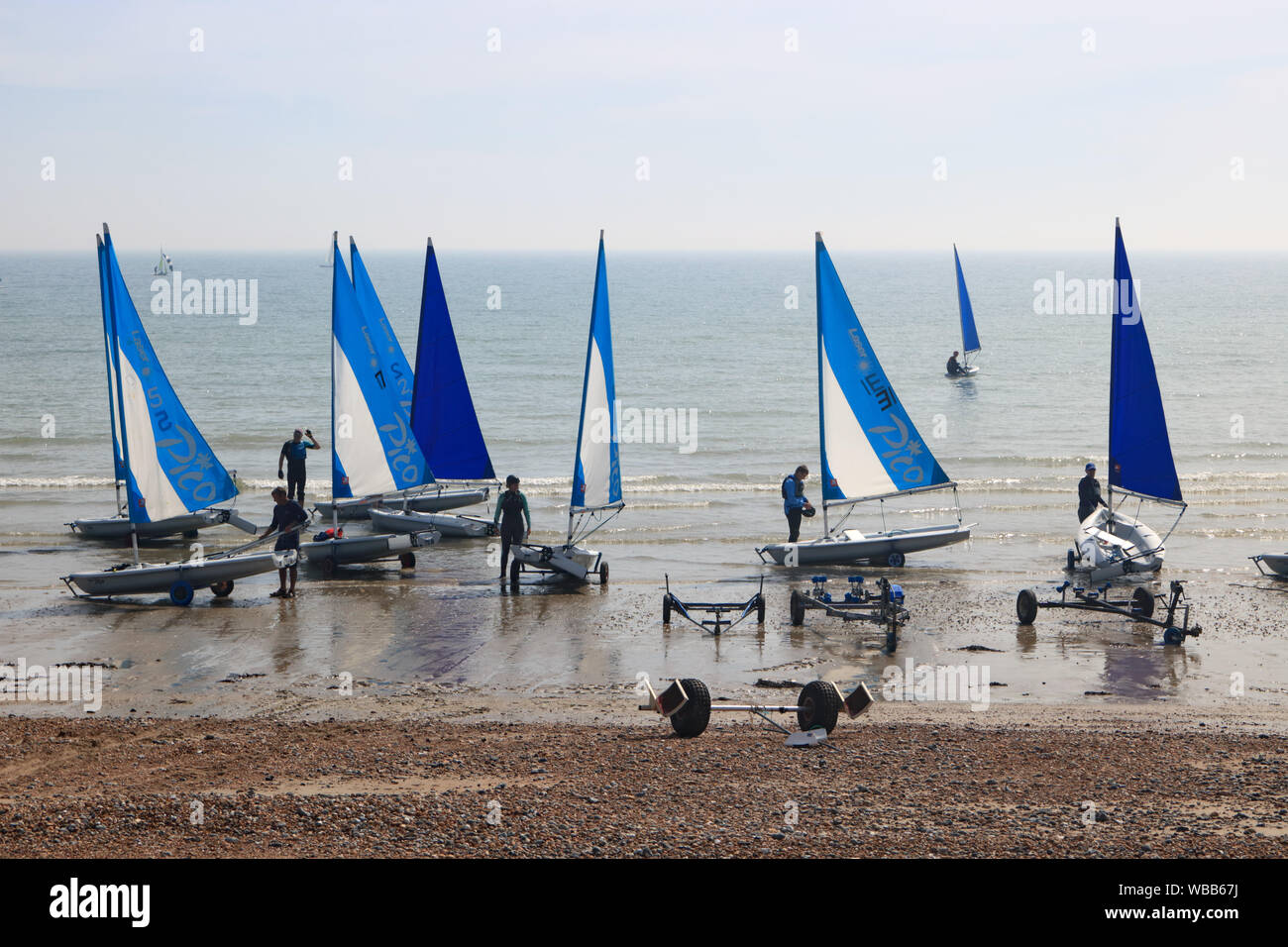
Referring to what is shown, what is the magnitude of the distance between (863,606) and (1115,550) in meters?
6.03

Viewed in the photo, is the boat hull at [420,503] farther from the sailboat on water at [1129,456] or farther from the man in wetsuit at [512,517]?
the sailboat on water at [1129,456]

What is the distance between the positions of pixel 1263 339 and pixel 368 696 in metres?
90.1

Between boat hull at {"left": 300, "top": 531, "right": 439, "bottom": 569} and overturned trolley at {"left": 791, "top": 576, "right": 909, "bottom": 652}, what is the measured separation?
710 centimetres

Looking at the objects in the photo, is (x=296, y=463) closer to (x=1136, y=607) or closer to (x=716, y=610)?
(x=716, y=610)

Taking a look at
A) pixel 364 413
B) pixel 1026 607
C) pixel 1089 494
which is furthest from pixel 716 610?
pixel 1089 494

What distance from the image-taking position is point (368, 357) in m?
22.0

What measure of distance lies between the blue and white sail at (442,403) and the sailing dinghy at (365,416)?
88cm

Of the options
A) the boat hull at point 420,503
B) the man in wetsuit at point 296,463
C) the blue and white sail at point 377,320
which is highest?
the blue and white sail at point 377,320

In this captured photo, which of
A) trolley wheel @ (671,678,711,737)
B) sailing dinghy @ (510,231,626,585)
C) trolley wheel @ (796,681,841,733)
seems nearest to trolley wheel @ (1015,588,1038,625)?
sailing dinghy @ (510,231,626,585)

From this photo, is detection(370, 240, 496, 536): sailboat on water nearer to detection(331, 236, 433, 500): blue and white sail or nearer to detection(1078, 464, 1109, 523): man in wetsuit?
detection(331, 236, 433, 500): blue and white sail

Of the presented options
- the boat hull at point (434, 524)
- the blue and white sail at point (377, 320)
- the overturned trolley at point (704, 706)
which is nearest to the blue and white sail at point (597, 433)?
the boat hull at point (434, 524)

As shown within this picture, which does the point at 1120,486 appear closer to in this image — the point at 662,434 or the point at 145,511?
the point at 145,511

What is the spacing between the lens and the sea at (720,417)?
26.6 metres
